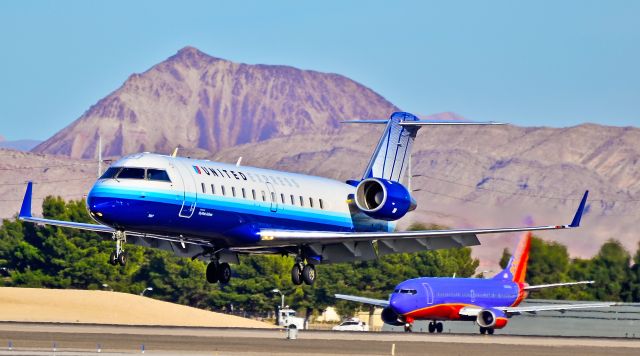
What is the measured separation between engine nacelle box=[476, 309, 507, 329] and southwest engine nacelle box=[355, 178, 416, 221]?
2871cm

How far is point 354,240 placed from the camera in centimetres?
5112

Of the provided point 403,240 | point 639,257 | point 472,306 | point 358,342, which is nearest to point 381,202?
point 403,240

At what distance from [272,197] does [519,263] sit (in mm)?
43774

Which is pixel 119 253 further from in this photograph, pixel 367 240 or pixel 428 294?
pixel 428 294

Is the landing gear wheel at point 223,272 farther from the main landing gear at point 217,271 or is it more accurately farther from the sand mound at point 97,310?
the sand mound at point 97,310

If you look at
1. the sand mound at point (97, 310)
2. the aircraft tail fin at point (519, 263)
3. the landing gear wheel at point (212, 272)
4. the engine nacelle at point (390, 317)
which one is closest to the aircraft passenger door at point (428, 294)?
the engine nacelle at point (390, 317)

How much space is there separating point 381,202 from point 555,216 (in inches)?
1821

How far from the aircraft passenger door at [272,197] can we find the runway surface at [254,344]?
214 inches

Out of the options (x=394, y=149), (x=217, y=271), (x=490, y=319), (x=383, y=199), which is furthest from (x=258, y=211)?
(x=490, y=319)

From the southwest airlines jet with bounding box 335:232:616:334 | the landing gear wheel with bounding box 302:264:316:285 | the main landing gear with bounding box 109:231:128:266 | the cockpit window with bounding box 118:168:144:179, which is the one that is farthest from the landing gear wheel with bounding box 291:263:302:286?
the southwest airlines jet with bounding box 335:232:616:334

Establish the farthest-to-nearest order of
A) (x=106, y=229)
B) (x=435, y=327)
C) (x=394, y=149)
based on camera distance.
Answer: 1. (x=435, y=327)
2. (x=394, y=149)
3. (x=106, y=229)

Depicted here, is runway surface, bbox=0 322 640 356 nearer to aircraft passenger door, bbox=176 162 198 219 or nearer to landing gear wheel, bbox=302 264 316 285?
landing gear wheel, bbox=302 264 316 285

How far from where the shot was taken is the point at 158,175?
45812 mm

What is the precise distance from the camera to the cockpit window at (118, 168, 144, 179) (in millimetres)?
45375
